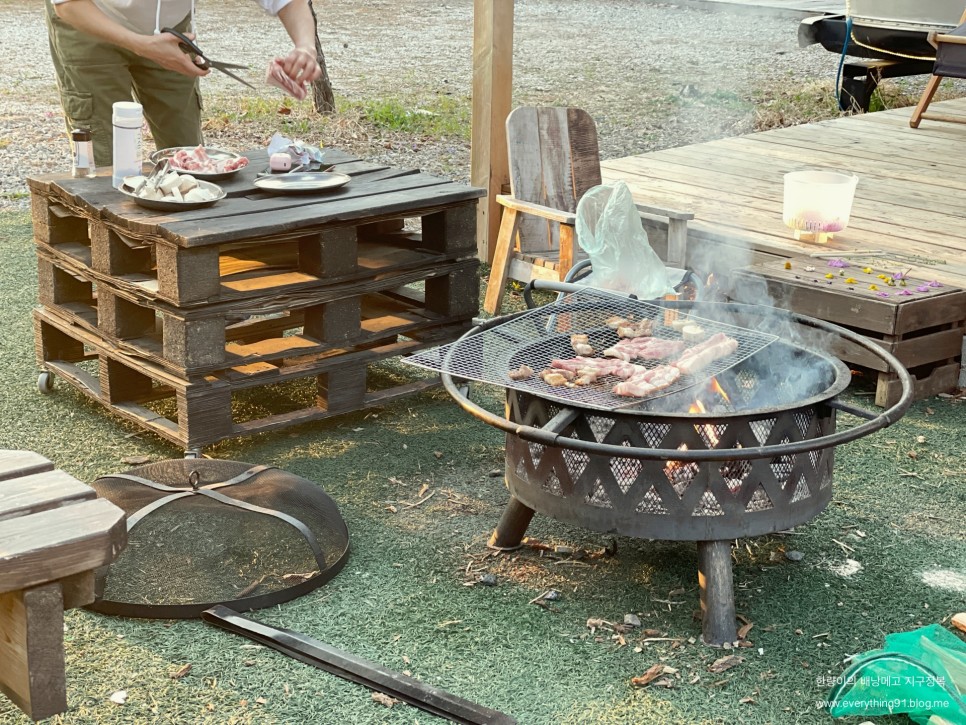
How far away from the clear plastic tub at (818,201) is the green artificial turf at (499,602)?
1.35m

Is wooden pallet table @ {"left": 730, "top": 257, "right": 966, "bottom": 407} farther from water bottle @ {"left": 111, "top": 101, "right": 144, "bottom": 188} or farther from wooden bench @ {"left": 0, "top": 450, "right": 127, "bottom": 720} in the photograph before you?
wooden bench @ {"left": 0, "top": 450, "right": 127, "bottom": 720}

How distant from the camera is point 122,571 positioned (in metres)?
3.22

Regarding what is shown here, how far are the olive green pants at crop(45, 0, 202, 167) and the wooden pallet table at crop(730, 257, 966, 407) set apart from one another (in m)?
2.52

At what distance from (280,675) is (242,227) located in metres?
1.57

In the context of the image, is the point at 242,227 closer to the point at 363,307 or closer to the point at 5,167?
the point at 363,307

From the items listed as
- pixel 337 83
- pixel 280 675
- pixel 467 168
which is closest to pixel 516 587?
pixel 280 675

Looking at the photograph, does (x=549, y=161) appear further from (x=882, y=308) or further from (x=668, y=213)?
(x=882, y=308)

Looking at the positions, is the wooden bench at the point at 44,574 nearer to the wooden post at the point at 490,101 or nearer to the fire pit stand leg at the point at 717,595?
the fire pit stand leg at the point at 717,595

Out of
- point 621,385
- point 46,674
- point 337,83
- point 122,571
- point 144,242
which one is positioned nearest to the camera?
point 46,674

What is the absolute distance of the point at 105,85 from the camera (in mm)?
4832

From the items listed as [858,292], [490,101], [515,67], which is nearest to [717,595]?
[858,292]

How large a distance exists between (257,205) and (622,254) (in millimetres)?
1286

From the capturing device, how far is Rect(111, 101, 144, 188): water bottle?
13.7 ft

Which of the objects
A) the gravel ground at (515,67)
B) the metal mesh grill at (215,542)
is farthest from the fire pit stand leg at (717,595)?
the gravel ground at (515,67)
